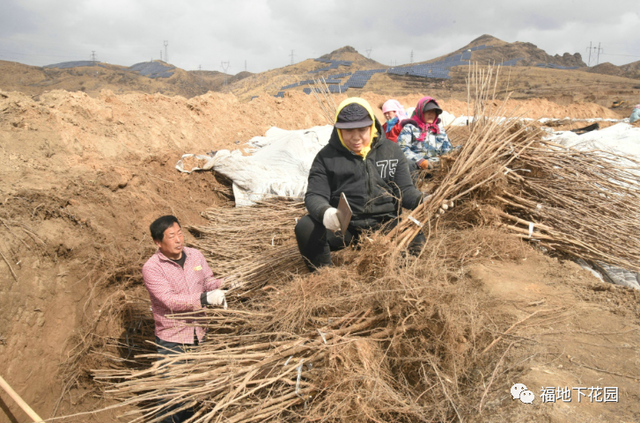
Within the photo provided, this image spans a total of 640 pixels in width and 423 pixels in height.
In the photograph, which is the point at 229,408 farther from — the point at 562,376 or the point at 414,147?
the point at 414,147

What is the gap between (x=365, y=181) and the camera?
227 cm

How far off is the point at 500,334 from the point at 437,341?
1.13 feet

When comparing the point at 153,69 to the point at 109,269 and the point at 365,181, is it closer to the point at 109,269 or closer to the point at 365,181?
the point at 109,269

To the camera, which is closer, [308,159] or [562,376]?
[562,376]

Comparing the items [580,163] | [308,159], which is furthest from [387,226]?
[308,159]

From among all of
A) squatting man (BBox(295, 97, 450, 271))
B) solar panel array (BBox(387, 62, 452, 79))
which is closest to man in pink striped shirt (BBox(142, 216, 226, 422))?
squatting man (BBox(295, 97, 450, 271))

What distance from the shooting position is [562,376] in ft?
4.59

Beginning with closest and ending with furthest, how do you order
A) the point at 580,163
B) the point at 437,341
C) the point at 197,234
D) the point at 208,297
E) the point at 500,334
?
1. the point at 437,341
2. the point at 500,334
3. the point at 208,297
4. the point at 580,163
5. the point at 197,234

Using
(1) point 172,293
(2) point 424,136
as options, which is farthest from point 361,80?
(1) point 172,293

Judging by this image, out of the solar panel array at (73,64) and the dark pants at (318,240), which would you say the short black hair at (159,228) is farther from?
the solar panel array at (73,64)

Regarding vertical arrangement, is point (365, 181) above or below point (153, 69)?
below

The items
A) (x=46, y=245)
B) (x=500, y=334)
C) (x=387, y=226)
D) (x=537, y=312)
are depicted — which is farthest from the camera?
(x=46, y=245)

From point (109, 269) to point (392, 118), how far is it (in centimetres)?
367

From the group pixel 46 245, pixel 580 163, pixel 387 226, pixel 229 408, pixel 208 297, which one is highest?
pixel 580 163
